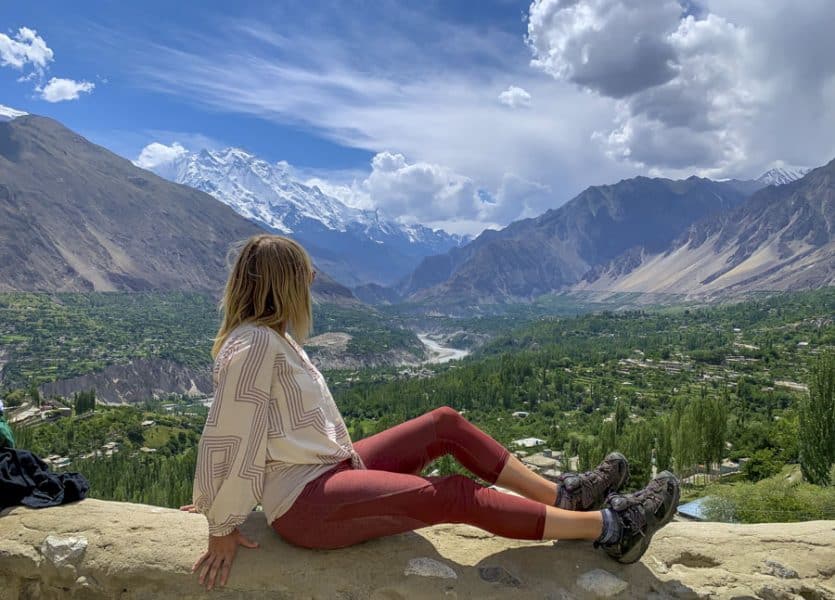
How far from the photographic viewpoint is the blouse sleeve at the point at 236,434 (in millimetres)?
5105

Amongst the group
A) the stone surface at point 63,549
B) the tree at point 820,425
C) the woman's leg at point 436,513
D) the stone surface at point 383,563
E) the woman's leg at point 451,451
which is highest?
the woman's leg at point 451,451

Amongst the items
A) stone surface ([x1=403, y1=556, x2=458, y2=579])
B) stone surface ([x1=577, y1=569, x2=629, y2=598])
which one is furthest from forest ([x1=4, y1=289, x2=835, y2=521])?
stone surface ([x1=403, y1=556, x2=458, y2=579])

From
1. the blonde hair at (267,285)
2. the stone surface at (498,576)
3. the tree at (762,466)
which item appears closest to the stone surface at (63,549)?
the blonde hair at (267,285)

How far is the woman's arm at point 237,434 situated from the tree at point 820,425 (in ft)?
120

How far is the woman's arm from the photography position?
511 cm

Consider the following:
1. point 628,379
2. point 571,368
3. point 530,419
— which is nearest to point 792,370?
point 628,379

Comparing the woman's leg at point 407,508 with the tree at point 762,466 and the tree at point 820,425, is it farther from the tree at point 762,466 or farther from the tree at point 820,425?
the tree at point 762,466

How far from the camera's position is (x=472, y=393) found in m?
130

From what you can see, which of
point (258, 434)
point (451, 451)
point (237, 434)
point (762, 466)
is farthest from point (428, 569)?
point (762, 466)

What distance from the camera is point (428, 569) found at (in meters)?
5.58

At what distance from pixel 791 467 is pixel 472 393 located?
286 feet

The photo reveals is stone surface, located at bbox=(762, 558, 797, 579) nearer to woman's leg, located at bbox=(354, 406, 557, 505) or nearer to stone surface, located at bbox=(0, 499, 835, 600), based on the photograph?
stone surface, located at bbox=(0, 499, 835, 600)

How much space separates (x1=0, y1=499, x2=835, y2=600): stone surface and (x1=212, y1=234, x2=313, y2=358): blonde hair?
2062 millimetres

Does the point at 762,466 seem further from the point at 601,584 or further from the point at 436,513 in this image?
the point at 436,513
